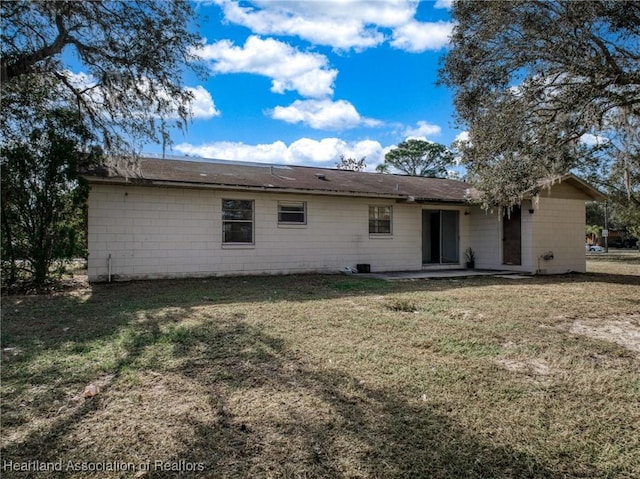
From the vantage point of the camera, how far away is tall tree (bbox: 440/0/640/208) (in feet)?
22.3

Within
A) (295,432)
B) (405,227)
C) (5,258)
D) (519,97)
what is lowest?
(295,432)

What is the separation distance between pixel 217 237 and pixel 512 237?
10.1 meters

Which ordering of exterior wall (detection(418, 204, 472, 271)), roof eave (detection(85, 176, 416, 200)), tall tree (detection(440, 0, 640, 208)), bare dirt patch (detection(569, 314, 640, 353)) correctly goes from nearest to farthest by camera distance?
bare dirt patch (detection(569, 314, 640, 353)), tall tree (detection(440, 0, 640, 208)), roof eave (detection(85, 176, 416, 200)), exterior wall (detection(418, 204, 472, 271))

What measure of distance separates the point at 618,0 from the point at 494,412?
679 centimetres

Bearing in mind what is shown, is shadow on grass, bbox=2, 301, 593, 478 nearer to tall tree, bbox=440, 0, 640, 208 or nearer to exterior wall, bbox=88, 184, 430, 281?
tall tree, bbox=440, 0, 640, 208

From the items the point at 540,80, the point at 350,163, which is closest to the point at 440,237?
the point at 540,80

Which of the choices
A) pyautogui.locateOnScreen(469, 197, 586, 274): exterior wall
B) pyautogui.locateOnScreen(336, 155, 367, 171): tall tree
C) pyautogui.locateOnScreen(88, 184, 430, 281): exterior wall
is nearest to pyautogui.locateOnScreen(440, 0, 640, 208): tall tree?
pyautogui.locateOnScreen(469, 197, 586, 274): exterior wall

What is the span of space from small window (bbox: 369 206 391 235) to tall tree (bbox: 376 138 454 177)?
33393 mm

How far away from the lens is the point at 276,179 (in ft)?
43.1

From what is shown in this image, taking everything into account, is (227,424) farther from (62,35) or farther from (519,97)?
(519,97)

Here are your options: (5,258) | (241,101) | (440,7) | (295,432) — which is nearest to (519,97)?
(440,7)

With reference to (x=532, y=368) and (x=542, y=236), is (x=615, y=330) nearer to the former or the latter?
(x=532, y=368)

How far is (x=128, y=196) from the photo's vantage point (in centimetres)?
1063

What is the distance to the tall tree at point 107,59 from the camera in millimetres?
6715
